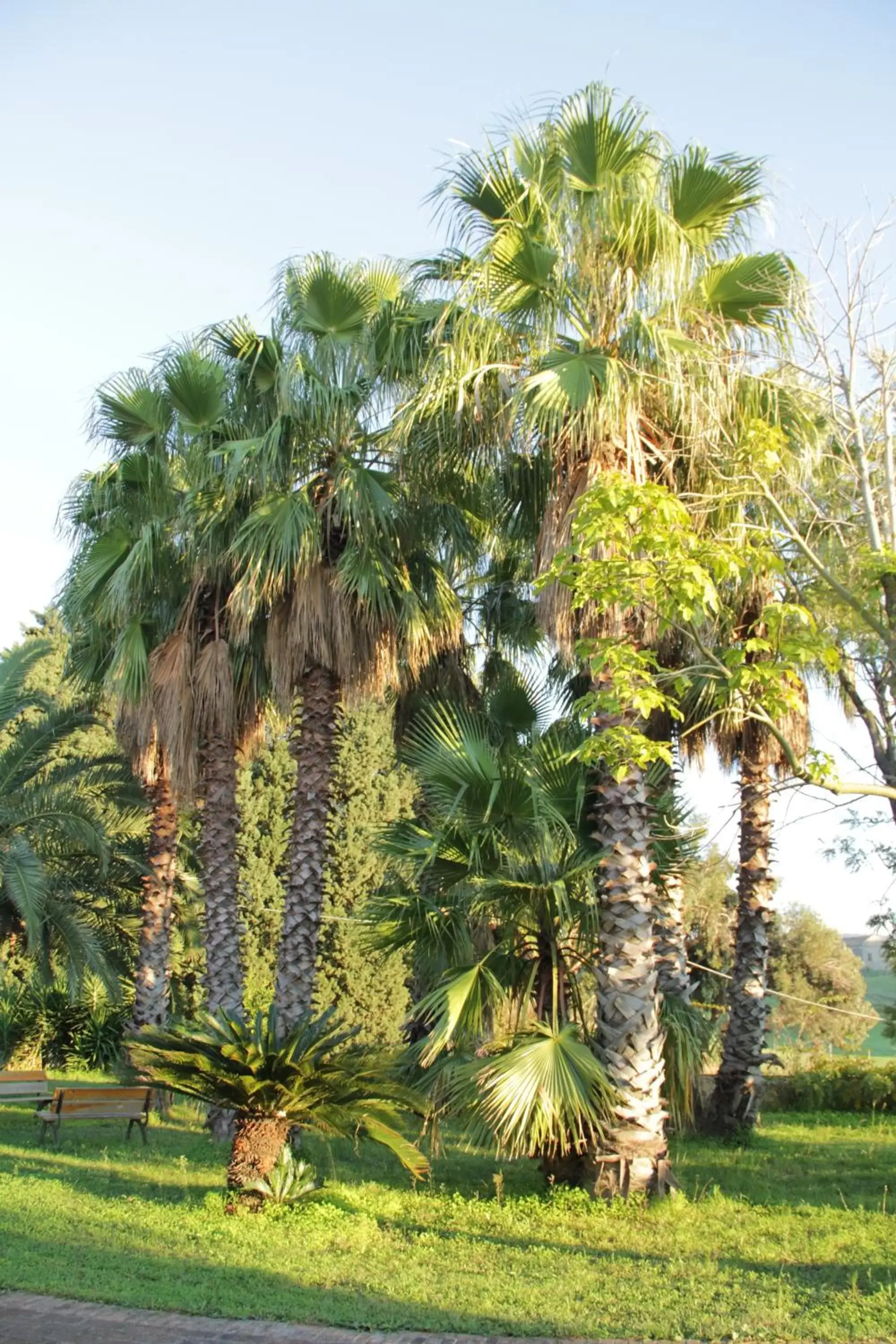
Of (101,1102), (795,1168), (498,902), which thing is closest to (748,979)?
(795,1168)

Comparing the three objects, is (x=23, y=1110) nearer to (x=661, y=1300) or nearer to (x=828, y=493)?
(x=661, y=1300)

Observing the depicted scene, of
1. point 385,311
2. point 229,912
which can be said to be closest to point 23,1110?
point 229,912

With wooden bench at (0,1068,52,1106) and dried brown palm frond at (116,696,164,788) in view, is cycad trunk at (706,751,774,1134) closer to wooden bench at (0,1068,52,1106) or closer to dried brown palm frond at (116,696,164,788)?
dried brown palm frond at (116,696,164,788)

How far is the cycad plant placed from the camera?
10.1 metres

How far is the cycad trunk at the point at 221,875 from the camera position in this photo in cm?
1552

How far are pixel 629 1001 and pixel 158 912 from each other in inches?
379

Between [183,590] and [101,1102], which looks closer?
[101,1102]

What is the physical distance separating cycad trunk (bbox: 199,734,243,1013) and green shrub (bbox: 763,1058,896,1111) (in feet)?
32.5

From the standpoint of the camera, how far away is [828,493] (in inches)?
388

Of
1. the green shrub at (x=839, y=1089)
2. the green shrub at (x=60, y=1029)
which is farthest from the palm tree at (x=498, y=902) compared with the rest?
the green shrub at (x=60, y=1029)

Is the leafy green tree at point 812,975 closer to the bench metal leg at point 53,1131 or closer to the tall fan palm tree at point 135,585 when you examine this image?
the tall fan palm tree at point 135,585

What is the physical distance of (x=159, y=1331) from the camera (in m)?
6.99

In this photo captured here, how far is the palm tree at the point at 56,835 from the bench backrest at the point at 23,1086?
2.07 metres

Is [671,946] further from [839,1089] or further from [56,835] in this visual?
[56,835]
